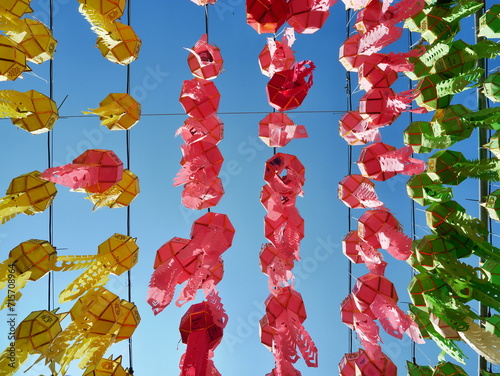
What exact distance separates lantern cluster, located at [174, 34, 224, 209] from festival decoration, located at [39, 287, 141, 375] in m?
1.12

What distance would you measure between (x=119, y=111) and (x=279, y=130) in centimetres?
144

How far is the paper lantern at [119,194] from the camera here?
339 cm

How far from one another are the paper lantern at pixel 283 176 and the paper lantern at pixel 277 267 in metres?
0.55

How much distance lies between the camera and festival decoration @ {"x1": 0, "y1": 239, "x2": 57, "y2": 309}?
3088 millimetres

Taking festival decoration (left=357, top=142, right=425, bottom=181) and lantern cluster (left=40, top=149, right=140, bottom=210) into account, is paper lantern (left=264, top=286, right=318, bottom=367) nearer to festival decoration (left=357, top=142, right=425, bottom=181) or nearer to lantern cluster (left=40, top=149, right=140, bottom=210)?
festival decoration (left=357, top=142, right=425, bottom=181)

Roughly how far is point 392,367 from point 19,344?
10.6 feet

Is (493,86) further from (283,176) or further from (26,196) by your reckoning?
(26,196)

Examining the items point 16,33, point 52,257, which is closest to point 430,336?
point 52,257

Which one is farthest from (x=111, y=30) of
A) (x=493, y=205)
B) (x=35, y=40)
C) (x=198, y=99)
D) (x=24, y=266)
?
(x=493, y=205)

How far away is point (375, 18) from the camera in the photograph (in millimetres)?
3311

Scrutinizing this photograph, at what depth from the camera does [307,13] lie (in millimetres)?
2982

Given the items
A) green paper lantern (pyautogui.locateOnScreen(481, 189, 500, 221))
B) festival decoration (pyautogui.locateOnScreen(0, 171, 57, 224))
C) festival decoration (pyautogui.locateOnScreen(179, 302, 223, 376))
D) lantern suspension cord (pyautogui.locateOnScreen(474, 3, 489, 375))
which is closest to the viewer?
festival decoration (pyautogui.locateOnScreen(179, 302, 223, 376))

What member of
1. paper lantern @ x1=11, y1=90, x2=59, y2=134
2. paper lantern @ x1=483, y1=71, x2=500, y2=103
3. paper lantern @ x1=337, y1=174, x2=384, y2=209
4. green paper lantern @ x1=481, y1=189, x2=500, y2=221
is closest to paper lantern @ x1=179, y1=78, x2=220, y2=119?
paper lantern @ x1=11, y1=90, x2=59, y2=134

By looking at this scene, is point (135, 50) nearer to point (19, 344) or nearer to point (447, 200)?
point (19, 344)
